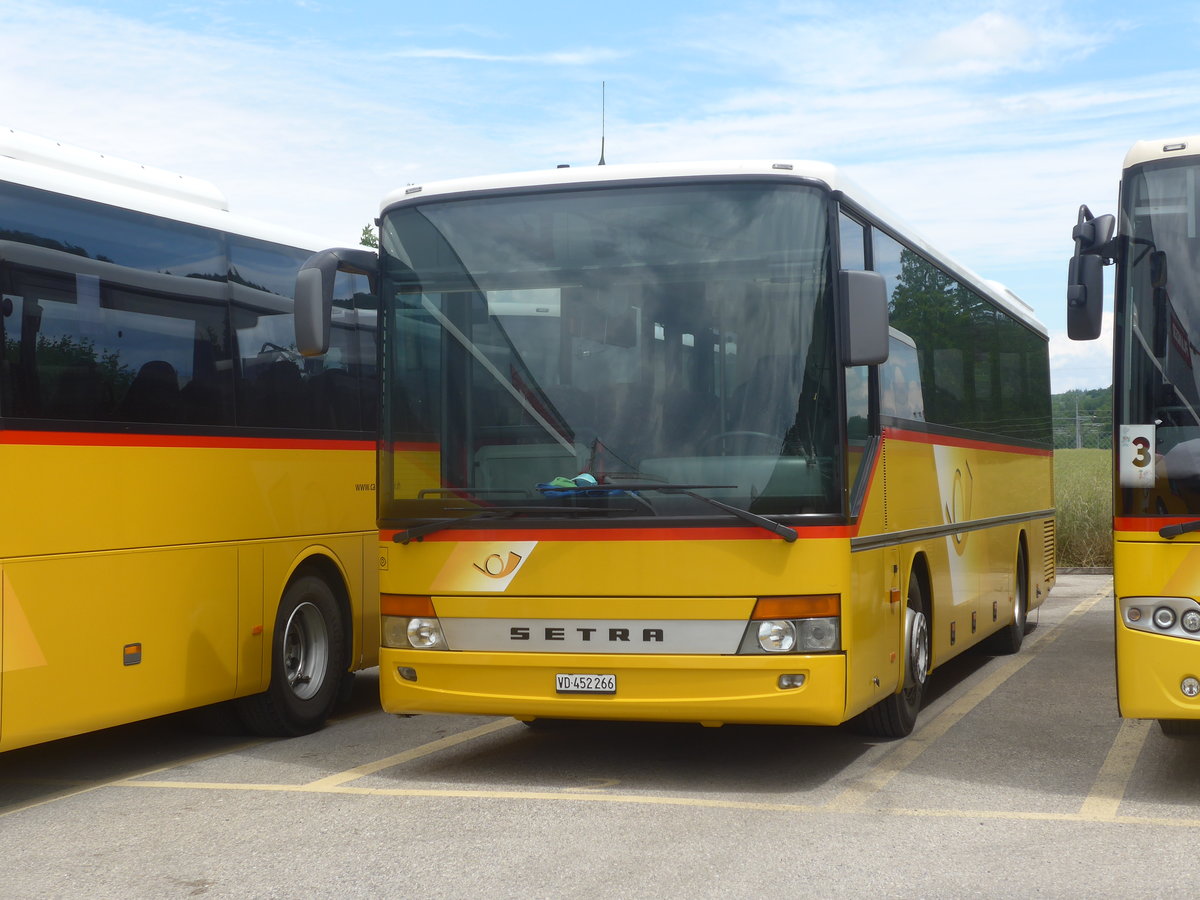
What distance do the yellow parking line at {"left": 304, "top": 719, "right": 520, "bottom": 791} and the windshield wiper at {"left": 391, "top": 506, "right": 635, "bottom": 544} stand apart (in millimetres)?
1336

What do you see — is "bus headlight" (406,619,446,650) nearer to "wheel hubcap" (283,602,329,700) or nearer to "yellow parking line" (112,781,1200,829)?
"yellow parking line" (112,781,1200,829)

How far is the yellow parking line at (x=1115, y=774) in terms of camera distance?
23.6 feet

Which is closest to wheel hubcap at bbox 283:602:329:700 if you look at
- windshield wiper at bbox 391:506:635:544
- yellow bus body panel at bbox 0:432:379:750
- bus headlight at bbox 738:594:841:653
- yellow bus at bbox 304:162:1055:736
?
yellow bus body panel at bbox 0:432:379:750

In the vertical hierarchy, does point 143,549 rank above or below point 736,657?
above

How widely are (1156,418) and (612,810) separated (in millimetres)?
3214

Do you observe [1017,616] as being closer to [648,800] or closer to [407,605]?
[648,800]

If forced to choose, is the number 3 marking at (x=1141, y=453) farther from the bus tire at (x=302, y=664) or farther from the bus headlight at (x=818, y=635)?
the bus tire at (x=302, y=664)

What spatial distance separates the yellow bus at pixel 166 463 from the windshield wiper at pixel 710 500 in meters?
2.68

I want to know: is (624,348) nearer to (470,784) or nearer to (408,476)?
(408,476)

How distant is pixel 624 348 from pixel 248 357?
9.43 ft

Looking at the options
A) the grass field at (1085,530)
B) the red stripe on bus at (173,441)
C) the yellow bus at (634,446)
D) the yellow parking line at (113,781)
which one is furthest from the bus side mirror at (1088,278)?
the grass field at (1085,530)

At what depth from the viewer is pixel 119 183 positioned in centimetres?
868

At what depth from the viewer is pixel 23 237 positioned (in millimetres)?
7723

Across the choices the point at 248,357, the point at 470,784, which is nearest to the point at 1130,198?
the point at 470,784
